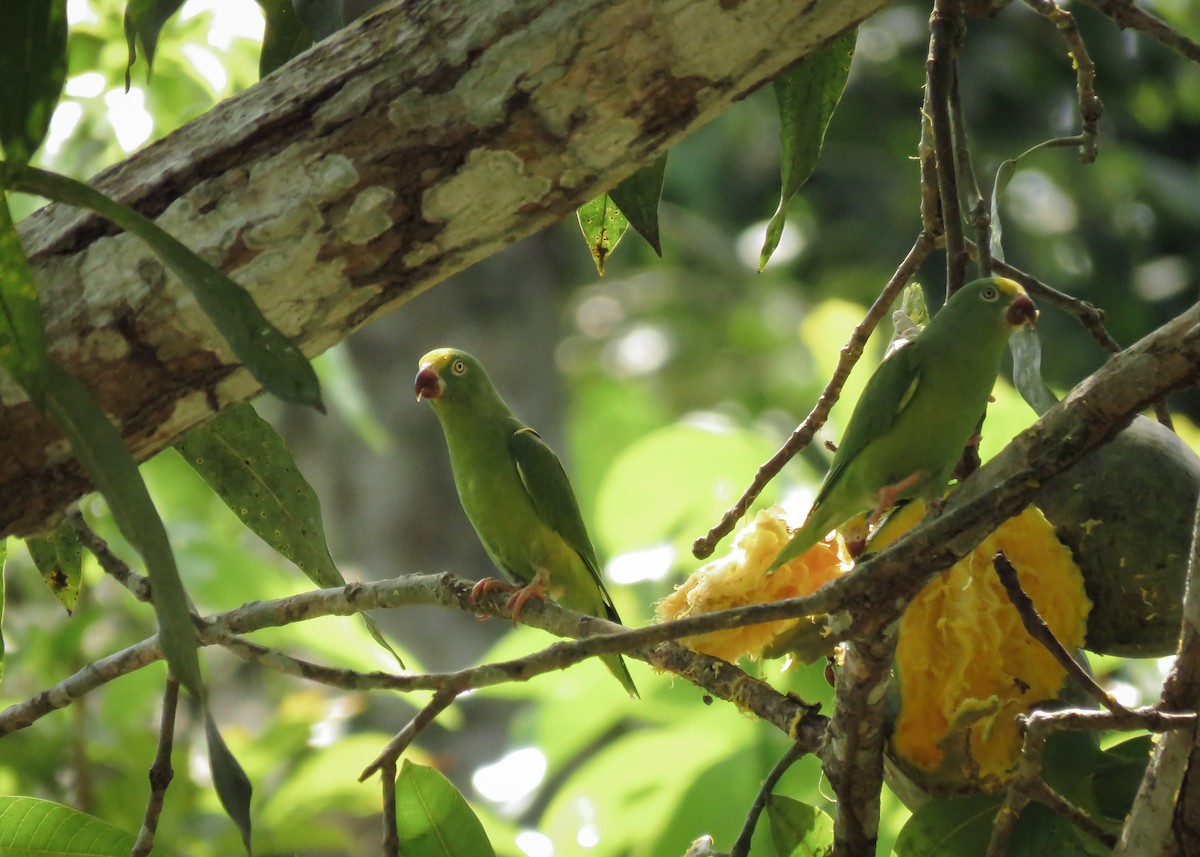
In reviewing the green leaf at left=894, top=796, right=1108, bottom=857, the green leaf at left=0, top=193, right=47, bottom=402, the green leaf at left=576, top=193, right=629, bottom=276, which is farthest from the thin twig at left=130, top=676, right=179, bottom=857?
the green leaf at left=576, top=193, right=629, bottom=276

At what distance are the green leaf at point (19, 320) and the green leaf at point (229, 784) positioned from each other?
0.40 m

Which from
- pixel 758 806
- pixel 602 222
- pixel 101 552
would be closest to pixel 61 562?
pixel 101 552

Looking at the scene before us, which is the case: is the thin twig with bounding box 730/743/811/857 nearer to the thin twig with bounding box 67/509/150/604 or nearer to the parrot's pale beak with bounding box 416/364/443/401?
the thin twig with bounding box 67/509/150/604

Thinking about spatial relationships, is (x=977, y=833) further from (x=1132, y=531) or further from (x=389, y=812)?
(x=389, y=812)

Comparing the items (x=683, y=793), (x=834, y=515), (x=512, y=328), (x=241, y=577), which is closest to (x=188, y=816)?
(x=241, y=577)

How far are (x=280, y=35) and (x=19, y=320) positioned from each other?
2.91 ft

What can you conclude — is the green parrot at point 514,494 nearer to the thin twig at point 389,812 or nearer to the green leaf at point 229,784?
the thin twig at point 389,812

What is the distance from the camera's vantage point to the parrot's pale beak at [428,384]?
2.62 metres

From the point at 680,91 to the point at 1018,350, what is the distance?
65 cm

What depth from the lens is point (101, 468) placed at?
1.24 m

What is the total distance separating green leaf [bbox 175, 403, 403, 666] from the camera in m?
1.86

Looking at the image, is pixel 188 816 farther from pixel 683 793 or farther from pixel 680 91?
pixel 680 91

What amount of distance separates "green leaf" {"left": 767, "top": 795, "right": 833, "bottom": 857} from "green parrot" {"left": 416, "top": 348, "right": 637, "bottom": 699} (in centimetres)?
106

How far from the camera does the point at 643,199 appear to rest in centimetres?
189
